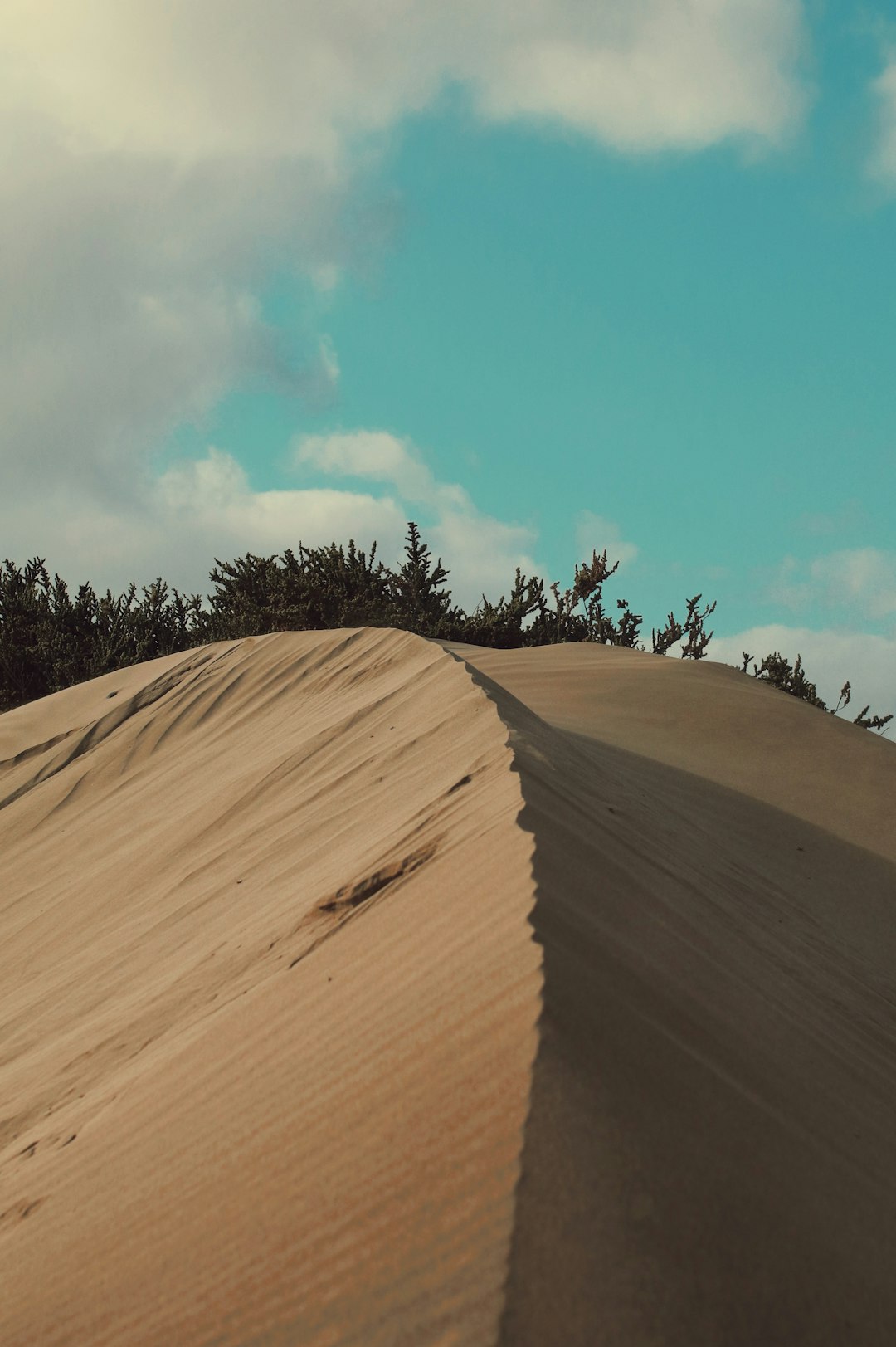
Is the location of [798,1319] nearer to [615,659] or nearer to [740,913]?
[740,913]

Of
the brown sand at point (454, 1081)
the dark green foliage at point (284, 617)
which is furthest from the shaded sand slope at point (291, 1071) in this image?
the dark green foliage at point (284, 617)

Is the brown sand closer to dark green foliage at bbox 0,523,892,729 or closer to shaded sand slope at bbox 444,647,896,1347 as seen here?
shaded sand slope at bbox 444,647,896,1347

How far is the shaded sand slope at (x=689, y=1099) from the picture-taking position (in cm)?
162

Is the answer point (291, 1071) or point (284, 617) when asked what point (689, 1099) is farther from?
point (284, 617)

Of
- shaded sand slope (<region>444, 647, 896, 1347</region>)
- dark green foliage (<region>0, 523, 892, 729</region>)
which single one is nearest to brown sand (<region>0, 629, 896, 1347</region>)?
shaded sand slope (<region>444, 647, 896, 1347</region>)

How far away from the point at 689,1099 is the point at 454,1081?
0.42 m

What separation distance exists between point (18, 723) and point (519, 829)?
7445mm

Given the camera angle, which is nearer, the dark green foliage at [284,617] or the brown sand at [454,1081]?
the brown sand at [454,1081]

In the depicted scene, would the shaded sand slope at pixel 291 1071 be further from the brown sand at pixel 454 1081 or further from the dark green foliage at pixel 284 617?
the dark green foliage at pixel 284 617

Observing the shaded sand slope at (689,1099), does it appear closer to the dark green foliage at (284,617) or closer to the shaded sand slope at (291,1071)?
the shaded sand slope at (291,1071)

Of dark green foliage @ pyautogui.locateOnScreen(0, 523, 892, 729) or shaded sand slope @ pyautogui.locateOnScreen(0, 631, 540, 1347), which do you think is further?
dark green foliage @ pyautogui.locateOnScreen(0, 523, 892, 729)

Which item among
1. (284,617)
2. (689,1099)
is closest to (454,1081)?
(689,1099)

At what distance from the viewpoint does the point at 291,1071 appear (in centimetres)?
225

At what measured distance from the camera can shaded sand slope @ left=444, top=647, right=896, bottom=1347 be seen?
5.31ft
